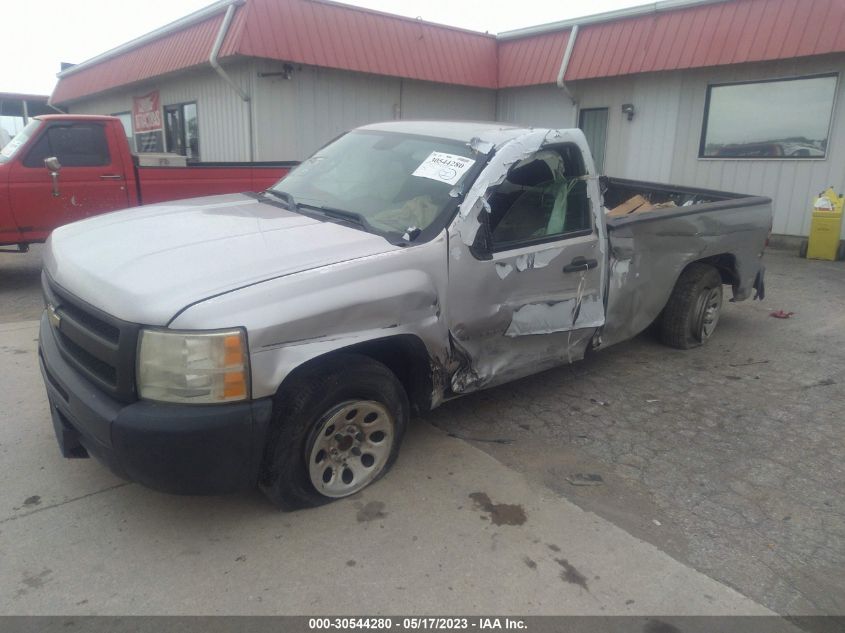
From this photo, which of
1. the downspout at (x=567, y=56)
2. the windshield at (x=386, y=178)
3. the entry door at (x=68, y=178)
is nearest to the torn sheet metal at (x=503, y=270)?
the windshield at (x=386, y=178)

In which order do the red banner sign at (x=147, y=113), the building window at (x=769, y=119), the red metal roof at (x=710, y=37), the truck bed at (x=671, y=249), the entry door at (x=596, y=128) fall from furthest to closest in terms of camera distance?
the red banner sign at (x=147, y=113)
the entry door at (x=596, y=128)
the building window at (x=769, y=119)
the red metal roof at (x=710, y=37)
the truck bed at (x=671, y=249)

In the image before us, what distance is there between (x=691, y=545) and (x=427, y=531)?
122 cm

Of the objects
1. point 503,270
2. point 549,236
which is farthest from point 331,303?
point 549,236

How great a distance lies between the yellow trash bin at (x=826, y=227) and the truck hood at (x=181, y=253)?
9.18 m

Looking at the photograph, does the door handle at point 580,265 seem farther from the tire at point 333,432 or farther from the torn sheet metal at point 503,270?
the tire at point 333,432

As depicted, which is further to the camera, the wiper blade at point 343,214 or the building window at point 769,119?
the building window at point 769,119

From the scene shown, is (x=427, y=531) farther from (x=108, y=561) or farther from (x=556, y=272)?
(x=556, y=272)

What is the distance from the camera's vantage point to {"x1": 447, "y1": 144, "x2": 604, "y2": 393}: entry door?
3.32m

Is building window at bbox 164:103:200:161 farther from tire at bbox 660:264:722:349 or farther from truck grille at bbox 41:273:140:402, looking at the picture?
truck grille at bbox 41:273:140:402

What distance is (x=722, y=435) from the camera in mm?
→ 3922

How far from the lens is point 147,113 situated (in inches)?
590

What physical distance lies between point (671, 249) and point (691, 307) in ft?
2.62

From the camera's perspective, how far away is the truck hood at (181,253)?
98.4 inches

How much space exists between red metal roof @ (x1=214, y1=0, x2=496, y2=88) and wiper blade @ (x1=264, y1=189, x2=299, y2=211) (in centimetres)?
706
